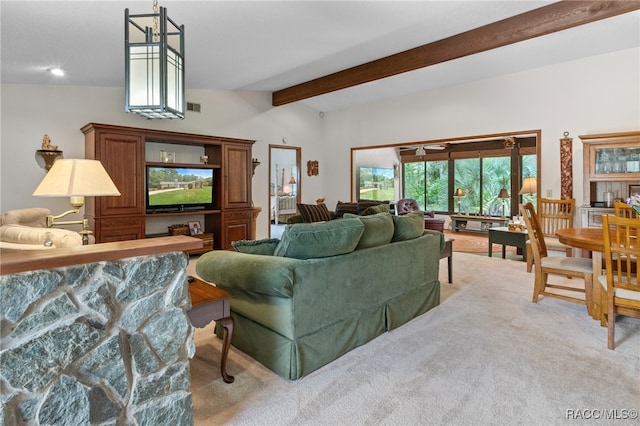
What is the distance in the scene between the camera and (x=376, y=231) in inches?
110

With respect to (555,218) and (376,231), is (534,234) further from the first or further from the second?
(555,218)

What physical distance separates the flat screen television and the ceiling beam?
255cm

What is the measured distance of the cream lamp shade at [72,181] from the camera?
6.42 feet

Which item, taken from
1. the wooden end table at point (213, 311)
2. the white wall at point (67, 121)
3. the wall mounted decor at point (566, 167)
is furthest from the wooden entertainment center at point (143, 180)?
the wall mounted decor at point (566, 167)

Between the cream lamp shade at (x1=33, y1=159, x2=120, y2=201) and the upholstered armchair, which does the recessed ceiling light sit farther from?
the cream lamp shade at (x1=33, y1=159, x2=120, y2=201)

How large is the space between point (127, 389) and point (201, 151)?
220 inches

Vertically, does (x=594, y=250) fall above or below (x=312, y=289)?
above

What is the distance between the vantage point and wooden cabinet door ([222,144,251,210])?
6332 millimetres

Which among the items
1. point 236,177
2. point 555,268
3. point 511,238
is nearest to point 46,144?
point 236,177

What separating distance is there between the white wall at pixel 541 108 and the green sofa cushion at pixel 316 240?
15.7ft

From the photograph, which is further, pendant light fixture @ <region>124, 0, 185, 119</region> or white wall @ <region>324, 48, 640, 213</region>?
white wall @ <region>324, 48, 640, 213</region>

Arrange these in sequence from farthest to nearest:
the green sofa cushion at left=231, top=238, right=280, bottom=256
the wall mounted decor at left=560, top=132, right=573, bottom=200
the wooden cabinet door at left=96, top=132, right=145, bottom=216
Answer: the wall mounted decor at left=560, top=132, right=573, bottom=200 < the wooden cabinet door at left=96, top=132, right=145, bottom=216 < the green sofa cushion at left=231, top=238, right=280, bottom=256

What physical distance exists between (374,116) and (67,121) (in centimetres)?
563

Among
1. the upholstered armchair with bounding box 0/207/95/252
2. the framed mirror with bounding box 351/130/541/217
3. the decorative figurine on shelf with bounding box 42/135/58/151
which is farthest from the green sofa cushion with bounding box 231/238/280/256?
the framed mirror with bounding box 351/130/541/217
